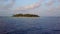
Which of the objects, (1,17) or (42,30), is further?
(42,30)

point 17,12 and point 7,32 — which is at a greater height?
point 17,12

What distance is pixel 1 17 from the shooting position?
257 centimetres

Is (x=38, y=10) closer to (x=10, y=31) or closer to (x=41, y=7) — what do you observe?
(x=41, y=7)

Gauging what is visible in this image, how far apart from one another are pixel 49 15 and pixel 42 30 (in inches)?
16.1

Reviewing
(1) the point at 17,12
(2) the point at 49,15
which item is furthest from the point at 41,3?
(1) the point at 17,12

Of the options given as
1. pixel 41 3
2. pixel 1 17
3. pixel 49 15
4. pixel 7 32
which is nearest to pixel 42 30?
pixel 49 15

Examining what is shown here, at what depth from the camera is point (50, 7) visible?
8.72ft

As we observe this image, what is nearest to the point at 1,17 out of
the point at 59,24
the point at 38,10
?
the point at 38,10

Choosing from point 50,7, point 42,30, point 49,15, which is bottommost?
point 42,30

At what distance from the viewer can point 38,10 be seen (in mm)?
2631

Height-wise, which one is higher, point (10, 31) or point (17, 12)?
point (17, 12)

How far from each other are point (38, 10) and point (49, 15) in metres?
0.26

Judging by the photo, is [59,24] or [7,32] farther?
[59,24]

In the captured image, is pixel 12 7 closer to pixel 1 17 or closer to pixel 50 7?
pixel 1 17
